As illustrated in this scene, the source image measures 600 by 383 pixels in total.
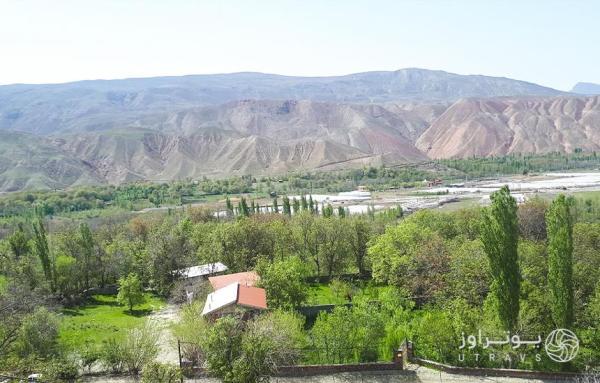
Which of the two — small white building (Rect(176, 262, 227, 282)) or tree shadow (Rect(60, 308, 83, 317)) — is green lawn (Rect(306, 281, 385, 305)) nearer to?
small white building (Rect(176, 262, 227, 282))

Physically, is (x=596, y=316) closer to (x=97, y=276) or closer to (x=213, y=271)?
(x=213, y=271)

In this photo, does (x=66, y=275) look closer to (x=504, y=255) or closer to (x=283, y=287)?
(x=283, y=287)

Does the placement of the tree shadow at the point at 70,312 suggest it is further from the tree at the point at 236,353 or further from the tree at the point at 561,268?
the tree at the point at 561,268

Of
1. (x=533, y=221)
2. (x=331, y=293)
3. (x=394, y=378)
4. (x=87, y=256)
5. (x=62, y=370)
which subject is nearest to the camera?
(x=394, y=378)

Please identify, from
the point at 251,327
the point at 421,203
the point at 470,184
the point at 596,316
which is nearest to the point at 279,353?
the point at 251,327

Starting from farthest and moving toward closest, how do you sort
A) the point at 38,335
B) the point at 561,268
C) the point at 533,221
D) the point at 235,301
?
the point at 533,221 → the point at 235,301 → the point at 38,335 → the point at 561,268

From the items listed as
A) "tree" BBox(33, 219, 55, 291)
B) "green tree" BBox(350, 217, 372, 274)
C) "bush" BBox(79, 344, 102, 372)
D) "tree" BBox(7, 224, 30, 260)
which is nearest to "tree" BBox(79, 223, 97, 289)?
"tree" BBox(33, 219, 55, 291)

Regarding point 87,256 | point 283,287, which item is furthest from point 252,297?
point 87,256
